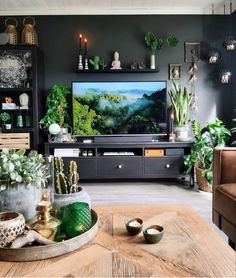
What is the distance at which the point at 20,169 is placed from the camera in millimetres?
1122

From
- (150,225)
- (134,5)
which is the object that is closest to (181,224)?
(150,225)

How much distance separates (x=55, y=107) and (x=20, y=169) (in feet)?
9.32

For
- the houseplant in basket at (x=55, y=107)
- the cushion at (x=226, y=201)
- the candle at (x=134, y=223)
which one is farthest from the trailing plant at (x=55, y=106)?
the candle at (x=134, y=223)

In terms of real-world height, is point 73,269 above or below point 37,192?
below

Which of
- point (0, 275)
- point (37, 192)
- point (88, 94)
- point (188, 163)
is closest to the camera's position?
point (0, 275)

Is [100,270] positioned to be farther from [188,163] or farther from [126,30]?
[126,30]

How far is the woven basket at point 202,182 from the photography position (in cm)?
346

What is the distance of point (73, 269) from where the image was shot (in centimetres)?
84

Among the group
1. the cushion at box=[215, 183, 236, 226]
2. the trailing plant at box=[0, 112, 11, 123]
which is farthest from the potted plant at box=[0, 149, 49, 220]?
the trailing plant at box=[0, 112, 11, 123]

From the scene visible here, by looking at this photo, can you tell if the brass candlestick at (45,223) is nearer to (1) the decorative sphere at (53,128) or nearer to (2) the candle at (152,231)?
(2) the candle at (152,231)

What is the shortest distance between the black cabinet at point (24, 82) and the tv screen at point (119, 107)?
51cm

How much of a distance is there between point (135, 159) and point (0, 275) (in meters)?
3.03

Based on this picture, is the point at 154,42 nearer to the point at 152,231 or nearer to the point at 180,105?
the point at 180,105

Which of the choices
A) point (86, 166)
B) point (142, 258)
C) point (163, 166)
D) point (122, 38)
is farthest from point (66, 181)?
point (122, 38)
